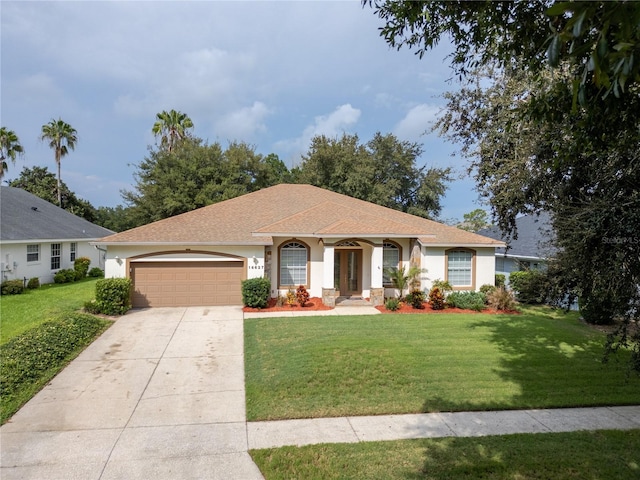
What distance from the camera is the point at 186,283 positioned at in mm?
15469

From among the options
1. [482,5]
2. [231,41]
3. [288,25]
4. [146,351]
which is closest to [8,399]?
[146,351]

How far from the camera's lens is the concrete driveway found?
191 inches

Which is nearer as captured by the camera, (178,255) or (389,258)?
(178,255)

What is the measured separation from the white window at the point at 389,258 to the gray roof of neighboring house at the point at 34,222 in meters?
17.9

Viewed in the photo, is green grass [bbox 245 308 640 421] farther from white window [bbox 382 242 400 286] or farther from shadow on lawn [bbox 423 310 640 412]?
white window [bbox 382 242 400 286]

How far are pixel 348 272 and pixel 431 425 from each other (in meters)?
11.1

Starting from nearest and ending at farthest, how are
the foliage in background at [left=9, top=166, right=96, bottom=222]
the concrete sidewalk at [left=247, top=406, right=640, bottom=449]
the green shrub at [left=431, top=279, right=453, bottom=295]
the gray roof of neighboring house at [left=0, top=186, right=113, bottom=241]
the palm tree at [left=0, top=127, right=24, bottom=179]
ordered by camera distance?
the concrete sidewalk at [left=247, top=406, right=640, bottom=449] → the green shrub at [left=431, top=279, right=453, bottom=295] → the gray roof of neighboring house at [left=0, top=186, right=113, bottom=241] → the palm tree at [left=0, top=127, right=24, bottom=179] → the foliage in background at [left=9, top=166, right=96, bottom=222]

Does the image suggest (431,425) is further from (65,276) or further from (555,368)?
(65,276)

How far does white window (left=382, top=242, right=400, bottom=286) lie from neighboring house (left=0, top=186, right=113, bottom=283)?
58.1 feet

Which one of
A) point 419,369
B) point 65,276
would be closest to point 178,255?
point 65,276

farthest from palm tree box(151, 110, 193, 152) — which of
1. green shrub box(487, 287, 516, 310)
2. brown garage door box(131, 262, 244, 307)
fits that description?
green shrub box(487, 287, 516, 310)

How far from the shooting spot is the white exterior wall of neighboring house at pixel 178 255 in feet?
49.6

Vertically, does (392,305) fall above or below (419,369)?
above

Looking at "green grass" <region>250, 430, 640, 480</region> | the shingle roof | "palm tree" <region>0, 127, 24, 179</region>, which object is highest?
"palm tree" <region>0, 127, 24, 179</region>
